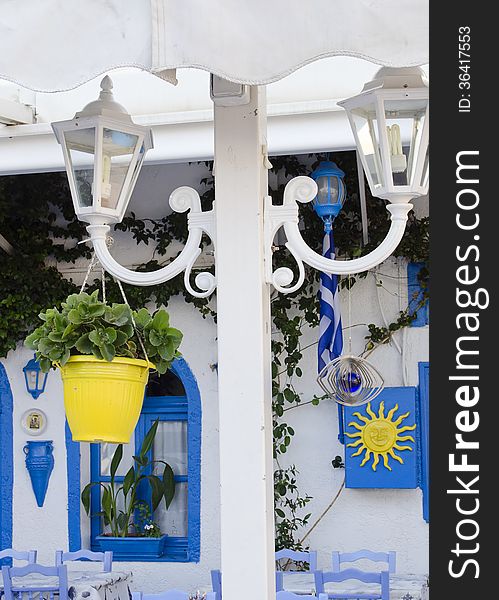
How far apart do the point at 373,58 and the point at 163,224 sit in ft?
20.4

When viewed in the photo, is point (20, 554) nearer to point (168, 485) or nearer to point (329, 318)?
point (168, 485)

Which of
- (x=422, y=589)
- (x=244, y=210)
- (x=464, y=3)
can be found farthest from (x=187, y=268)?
(x=422, y=589)

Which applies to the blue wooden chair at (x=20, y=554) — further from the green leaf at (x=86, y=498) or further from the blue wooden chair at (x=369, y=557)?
the blue wooden chair at (x=369, y=557)

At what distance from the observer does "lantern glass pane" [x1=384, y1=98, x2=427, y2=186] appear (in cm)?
277

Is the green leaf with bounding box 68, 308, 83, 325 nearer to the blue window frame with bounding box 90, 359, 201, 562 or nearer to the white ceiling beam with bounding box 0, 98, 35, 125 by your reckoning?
the white ceiling beam with bounding box 0, 98, 35, 125

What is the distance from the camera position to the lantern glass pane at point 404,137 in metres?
2.77

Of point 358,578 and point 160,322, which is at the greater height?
point 160,322

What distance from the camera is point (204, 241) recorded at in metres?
8.02

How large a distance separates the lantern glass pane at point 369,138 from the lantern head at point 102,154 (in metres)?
0.61

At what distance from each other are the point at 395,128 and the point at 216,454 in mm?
5455

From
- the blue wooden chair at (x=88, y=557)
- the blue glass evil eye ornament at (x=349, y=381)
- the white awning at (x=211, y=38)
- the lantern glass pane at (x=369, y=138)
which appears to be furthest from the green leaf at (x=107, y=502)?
the white awning at (x=211, y=38)

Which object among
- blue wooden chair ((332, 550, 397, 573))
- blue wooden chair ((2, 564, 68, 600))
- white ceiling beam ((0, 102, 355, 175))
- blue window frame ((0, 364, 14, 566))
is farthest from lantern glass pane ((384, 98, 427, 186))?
blue window frame ((0, 364, 14, 566))

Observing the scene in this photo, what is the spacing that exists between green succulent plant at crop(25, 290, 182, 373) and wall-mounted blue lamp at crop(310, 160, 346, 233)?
14.0ft

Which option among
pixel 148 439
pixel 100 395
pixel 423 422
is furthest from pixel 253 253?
A: pixel 148 439
